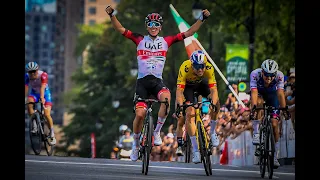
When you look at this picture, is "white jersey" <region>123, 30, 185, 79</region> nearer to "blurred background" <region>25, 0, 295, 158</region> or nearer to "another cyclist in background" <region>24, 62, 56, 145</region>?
"another cyclist in background" <region>24, 62, 56, 145</region>

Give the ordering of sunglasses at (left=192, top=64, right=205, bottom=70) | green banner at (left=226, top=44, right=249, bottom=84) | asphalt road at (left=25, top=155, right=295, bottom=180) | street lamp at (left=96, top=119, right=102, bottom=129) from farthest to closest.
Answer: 1. street lamp at (left=96, top=119, right=102, bottom=129)
2. green banner at (left=226, top=44, right=249, bottom=84)
3. sunglasses at (left=192, top=64, right=205, bottom=70)
4. asphalt road at (left=25, top=155, right=295, bottom=180)

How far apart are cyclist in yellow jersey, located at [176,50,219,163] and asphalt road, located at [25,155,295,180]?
2.40 ft

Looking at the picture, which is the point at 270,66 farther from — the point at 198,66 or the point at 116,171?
the point at 116,171

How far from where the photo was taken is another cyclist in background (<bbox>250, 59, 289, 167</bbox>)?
18953mm

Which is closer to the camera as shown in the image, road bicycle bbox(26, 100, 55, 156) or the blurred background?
road bicycle bbox(26, 100, 55, 156)

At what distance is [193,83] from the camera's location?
2008 cm

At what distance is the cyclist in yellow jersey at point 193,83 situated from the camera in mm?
19078

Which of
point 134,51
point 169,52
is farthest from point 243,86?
point 134,51

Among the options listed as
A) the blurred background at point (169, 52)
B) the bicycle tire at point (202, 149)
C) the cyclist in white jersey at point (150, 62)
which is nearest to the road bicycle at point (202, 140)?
the bicycle tire at point (202, 149)

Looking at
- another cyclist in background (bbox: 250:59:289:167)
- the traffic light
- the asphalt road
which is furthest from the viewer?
the traffic light

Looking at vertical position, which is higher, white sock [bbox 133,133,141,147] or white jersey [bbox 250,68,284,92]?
white jersey [bbox 250,68,284,92]

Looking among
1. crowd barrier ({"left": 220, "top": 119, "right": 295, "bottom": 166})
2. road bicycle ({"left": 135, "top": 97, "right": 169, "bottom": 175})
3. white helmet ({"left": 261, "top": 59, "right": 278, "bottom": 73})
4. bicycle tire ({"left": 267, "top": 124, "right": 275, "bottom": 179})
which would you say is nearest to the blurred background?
crowd barrier ({"left": 220, "top": 119, "right": 295, "bottom": 166})

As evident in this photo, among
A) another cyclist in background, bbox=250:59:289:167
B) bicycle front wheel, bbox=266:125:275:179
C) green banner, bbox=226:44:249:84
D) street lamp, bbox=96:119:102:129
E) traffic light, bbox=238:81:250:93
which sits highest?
green banner, bbox=226:44:249:84
